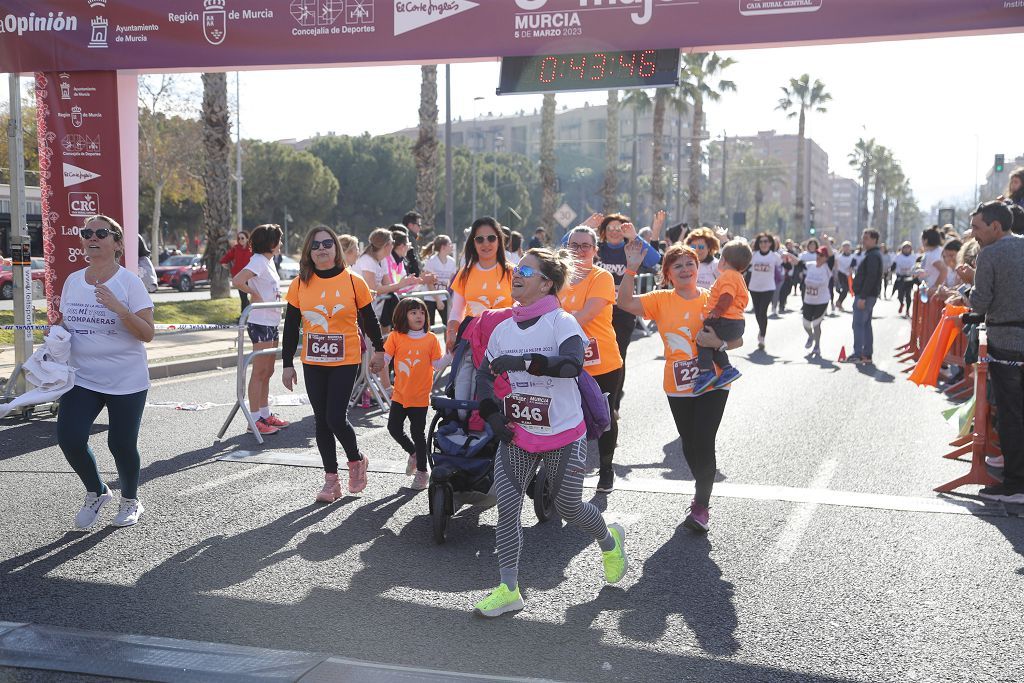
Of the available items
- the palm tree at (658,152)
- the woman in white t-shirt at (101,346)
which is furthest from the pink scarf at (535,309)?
the palm tree at (658,152)

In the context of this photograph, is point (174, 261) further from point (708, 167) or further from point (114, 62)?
point (708, 167)

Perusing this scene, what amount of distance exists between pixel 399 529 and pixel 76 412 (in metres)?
1.99

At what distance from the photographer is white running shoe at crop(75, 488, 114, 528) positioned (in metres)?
5.90

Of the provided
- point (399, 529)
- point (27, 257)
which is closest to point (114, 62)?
point (27, 257)

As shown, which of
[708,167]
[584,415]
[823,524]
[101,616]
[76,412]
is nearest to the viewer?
[101,616]

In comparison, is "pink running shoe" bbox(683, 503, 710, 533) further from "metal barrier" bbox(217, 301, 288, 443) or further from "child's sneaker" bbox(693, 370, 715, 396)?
"metal barrier" bbox(217, 301, 288, 443)

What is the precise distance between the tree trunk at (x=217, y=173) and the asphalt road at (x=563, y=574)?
15905mm

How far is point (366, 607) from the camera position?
15.6 feet

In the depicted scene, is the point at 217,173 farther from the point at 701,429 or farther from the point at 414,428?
the point at 701,429

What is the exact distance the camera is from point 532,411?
4.66 metres

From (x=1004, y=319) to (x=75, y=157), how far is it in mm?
8803

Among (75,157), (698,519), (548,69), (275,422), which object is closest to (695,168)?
(548,69)

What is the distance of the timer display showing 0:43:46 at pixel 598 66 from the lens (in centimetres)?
941

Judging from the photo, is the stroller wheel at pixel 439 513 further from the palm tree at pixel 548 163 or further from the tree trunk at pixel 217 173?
the palm tree at pixel 548 163
